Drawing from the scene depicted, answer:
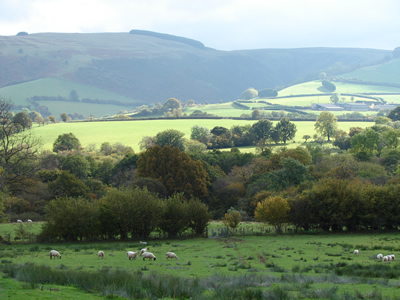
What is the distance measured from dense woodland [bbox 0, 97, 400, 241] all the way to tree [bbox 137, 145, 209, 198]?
0.61ft

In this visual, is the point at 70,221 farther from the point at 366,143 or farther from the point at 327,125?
the point at 327,125

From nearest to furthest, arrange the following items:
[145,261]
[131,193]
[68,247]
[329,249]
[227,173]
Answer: [145,261]
[329,249]
[68,247]
[131,193]
[227,173]

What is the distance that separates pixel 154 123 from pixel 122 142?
112ft

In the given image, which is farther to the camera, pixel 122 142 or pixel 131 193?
pixel 122 142

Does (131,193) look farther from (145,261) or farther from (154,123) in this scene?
(154,123)

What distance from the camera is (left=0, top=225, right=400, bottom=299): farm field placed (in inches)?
848

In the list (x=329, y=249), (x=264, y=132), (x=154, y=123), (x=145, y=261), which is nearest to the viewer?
(x=145, y=261)

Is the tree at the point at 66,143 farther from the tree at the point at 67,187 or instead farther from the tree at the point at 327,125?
the tree at the point at 327,125

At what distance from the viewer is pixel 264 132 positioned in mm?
158750

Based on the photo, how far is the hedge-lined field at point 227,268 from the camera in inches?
828

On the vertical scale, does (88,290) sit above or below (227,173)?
above

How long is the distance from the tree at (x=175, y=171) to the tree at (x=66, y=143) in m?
65.5

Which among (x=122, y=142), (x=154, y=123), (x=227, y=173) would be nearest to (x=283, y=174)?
(x=227, y=173)

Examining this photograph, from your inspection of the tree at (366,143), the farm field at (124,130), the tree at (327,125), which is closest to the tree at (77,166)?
the farm field at (124,130)
